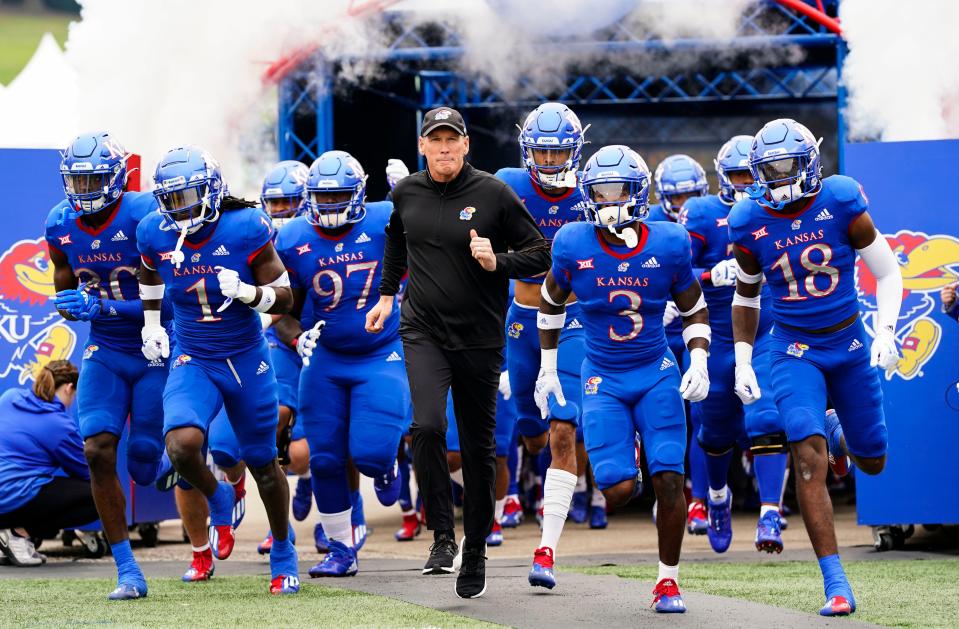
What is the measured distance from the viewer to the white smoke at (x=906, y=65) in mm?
13203

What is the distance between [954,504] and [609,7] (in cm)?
706

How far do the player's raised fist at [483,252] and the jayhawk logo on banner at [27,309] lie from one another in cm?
426

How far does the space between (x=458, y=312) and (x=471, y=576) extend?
1.14 meters

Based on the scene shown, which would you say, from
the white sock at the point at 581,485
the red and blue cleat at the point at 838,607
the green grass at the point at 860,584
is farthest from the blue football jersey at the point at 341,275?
the white sock at the point at 581,485

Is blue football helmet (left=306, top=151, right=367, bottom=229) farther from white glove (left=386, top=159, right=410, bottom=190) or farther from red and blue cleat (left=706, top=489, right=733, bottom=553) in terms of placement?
red and blue cleat (left=706, top=489, right=733, bottom=553)

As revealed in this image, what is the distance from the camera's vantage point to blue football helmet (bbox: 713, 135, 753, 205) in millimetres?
9508

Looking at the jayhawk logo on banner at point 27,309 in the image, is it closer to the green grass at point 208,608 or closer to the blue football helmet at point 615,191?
the green grass at point 208,608

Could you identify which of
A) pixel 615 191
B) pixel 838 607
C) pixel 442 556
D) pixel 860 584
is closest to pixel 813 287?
pixel 615 191

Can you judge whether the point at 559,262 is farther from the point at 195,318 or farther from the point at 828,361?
the point at 195,318

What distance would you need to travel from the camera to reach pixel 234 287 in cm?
716

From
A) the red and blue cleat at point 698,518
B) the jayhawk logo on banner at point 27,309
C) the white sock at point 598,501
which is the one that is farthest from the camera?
the white sock at point 598,501

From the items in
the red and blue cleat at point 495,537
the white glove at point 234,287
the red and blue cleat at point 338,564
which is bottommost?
the red and blue cleat at point 495,537

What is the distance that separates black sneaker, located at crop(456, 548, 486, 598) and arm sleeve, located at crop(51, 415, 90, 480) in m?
3.52

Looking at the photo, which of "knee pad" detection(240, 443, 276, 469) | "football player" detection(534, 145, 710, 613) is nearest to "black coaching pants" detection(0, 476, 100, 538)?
"knee pad" detection(240, 443, 276, 469)
